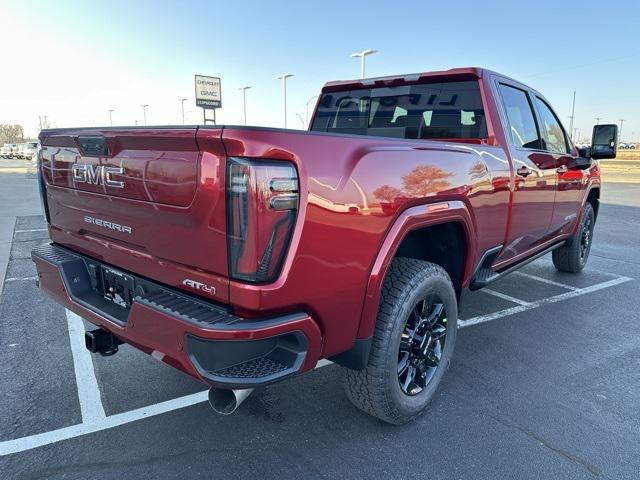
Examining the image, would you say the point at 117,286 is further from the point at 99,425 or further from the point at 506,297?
the point at 506,297

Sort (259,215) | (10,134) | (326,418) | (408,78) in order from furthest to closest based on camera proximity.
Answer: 1. (10,134)
2. (408,78)
3. (326,418)
4. (259,215)

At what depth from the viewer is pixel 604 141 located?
5082 millimetres

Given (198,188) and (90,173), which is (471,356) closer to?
(198,188)

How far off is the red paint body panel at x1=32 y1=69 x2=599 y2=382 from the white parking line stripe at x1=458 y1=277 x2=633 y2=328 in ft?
5.44

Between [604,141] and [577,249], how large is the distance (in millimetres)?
1321

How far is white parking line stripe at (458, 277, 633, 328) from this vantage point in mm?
4230

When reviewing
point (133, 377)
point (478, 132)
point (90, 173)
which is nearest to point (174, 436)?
point (133, 377)

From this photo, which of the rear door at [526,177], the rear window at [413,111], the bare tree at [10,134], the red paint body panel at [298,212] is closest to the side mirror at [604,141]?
the rear door at [526,177]

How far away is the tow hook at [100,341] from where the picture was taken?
94.4 inches

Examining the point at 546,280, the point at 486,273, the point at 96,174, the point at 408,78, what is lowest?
the point at 546,280

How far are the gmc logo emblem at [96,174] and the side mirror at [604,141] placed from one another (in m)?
4.97

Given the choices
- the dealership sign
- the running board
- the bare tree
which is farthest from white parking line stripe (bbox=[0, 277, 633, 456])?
the bare tree

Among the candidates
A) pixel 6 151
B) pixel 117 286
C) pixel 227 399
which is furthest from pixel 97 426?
pixel 6 151

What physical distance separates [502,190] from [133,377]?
278cm
